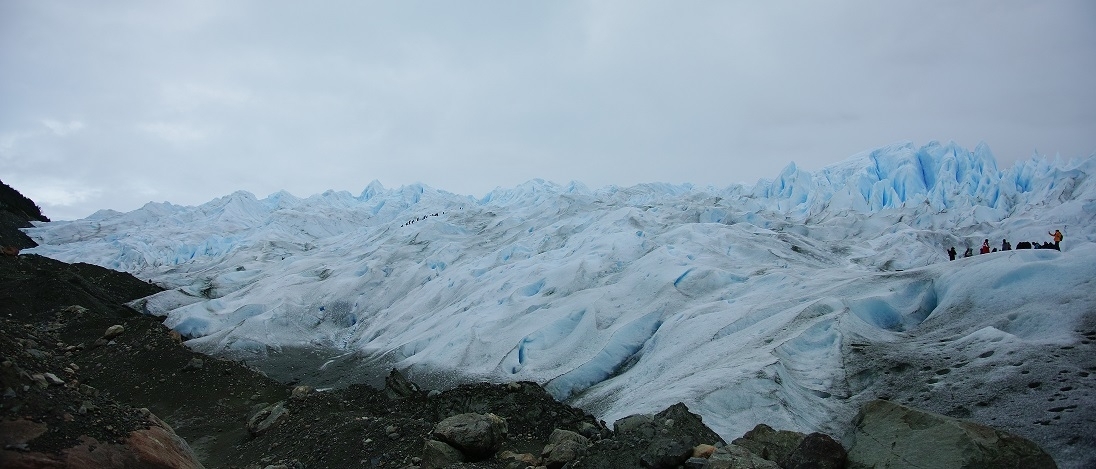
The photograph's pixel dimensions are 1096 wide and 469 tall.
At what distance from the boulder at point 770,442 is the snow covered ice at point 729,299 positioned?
189 centimetres

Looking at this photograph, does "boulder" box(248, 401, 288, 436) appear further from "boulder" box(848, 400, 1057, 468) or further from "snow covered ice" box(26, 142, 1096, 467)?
"boulder" box(848, 400, 1057, 468)

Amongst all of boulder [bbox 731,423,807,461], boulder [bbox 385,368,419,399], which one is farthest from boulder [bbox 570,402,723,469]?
boulder [bbox 385,368,419,399]

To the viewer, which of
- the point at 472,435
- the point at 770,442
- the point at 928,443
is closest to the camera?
the point at 928,443

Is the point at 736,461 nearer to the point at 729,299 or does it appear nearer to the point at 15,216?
the point at 729,299

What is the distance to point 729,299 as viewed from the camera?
1394 centimetres

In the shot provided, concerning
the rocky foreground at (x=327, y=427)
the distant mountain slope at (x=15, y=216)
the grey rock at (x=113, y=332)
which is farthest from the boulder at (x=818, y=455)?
the distant mountain slope at (x=15, y=216)

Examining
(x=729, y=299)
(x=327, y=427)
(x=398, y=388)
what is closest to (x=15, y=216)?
(x=398, y=388)

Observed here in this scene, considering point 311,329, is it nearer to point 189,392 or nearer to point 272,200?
point 189,392

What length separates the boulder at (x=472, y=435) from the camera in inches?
265

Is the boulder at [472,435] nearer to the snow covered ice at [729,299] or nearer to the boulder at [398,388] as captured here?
the snow covered ice at [729,299]

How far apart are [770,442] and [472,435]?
319 cm

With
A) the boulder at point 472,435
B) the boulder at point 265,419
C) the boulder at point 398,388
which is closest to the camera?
the boulder at point 472,435

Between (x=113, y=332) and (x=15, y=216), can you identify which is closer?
(x=113, y=332)

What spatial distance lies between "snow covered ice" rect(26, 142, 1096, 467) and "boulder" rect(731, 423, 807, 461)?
1.89 m
